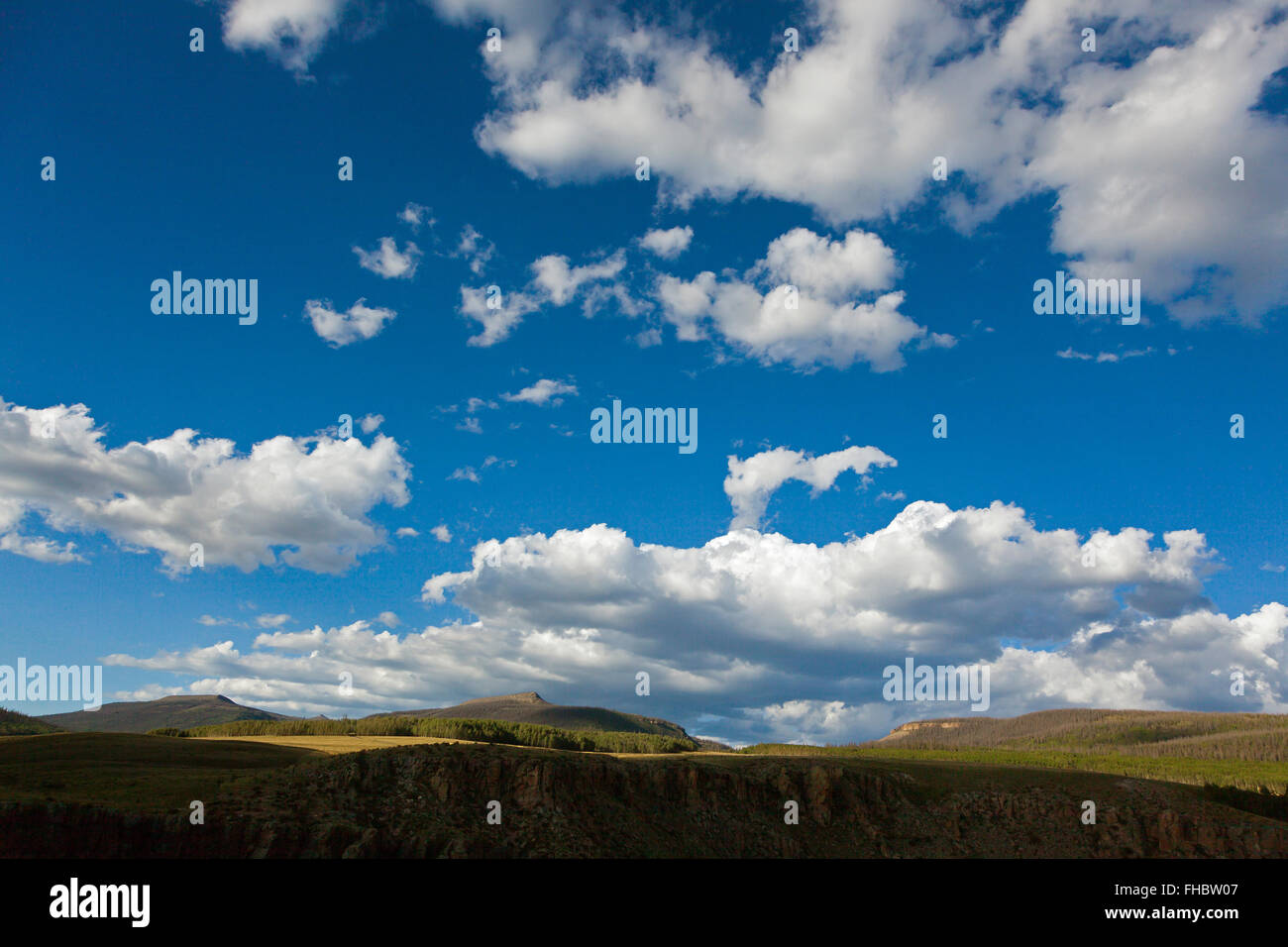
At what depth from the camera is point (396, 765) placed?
160 feet

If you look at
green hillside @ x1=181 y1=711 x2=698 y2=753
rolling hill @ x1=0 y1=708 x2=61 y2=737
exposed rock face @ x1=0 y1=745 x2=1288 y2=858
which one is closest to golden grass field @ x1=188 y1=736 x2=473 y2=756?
green hillside @ x1=181 y1=711 x2=698 y2=753

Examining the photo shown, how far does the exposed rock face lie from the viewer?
37.4 meters

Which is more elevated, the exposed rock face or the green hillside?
the exposed rock face

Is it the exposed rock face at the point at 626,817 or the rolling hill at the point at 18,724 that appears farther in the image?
the rolling hill at the point at 18,724

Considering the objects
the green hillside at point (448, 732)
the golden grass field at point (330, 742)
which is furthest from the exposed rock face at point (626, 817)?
the green hillside at point (448, 732)

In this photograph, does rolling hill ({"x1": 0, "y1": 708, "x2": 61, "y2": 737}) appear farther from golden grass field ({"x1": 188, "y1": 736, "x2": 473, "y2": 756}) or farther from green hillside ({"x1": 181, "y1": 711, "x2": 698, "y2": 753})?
golden grass field ({"x1": 188, "y1": 736, "x2": 473, "y2": 756})

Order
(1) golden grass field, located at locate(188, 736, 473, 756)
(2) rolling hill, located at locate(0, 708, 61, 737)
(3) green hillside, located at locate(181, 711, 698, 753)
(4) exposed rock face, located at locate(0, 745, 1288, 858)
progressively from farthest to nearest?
1. (2) rolling hill, located at locate(0, 708, 61, 737)
2. (3) green hillside, located at locate(181, 711, 698, 753)
3. (1) golden grass field, located at locate(188, 736, 473, 756)
4. (4) exposed rock face, located at locate(0, 745, 1288, 858)

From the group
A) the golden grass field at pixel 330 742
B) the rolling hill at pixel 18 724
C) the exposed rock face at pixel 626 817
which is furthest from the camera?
the rolling hill at pixel 18 724

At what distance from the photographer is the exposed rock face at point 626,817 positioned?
123ft

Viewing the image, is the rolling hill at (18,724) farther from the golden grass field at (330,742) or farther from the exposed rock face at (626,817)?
the exposed rock face at (626,817)

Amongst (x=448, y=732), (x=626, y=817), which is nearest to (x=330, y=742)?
(x=448, y=732)
